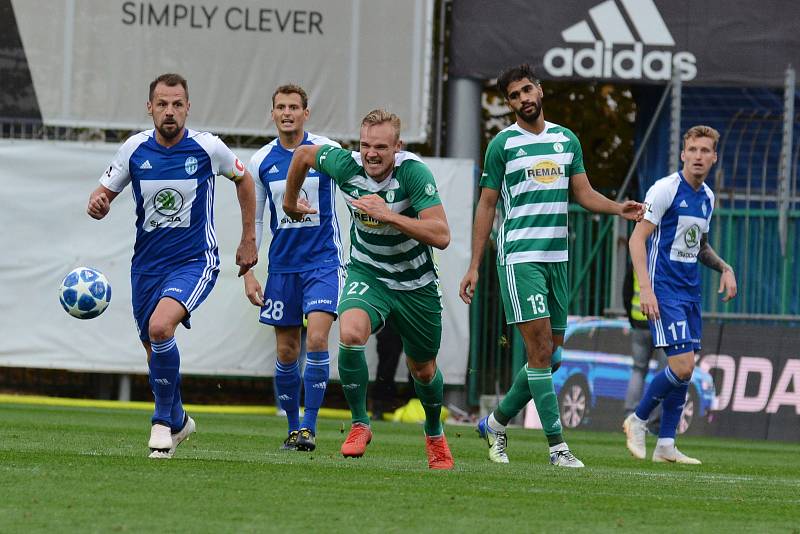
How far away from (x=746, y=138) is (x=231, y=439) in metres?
10.1

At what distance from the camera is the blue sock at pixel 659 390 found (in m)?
10.7

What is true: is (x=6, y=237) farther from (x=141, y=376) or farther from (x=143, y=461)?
(x=143, y=461)

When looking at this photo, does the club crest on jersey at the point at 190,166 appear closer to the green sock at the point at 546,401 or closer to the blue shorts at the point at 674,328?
the green sock at the point at 546,401

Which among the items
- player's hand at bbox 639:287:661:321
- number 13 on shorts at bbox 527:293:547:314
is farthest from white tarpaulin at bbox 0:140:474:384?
number 13 on shorts at bbox 527:293:547:314

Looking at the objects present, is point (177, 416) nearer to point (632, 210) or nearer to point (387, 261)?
point (387, 261)

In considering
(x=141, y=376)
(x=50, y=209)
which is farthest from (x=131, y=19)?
(x=141, y=376)

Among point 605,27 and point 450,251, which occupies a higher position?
point 605,27

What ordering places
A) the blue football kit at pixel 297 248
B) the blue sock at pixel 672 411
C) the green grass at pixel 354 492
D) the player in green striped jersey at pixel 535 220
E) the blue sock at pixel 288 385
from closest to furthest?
the green grass at pixel 354 492
the player in green striped jersey at pixel 535 220
the blue football kit at pixel 297 248
the blue sock at pixel 288 385
the blue sock at pixel 672 411

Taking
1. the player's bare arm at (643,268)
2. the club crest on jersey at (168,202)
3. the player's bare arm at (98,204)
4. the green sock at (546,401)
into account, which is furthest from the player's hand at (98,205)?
the player's bare arm at (643,268)

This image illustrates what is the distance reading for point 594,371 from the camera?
16.5 metres

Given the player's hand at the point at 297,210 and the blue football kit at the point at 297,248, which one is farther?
the blue football kit at the point at 297,248

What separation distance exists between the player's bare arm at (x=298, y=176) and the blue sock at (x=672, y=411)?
3.29 metres

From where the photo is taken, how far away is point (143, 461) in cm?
794

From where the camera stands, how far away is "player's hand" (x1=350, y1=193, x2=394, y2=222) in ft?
25.5
